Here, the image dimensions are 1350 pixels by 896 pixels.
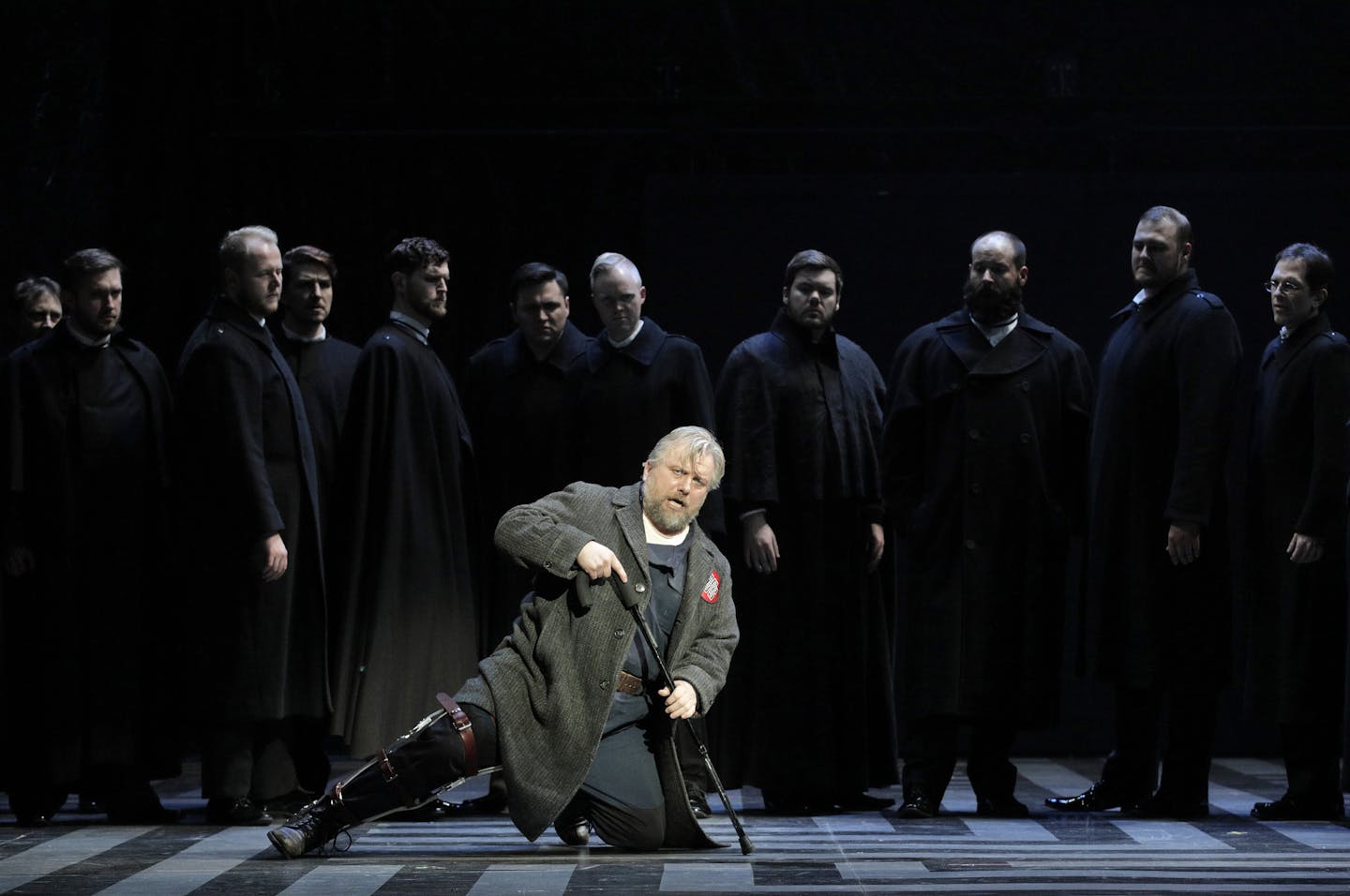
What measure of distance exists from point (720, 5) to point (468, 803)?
11.5 feet

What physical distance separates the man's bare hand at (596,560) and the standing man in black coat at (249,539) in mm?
1407

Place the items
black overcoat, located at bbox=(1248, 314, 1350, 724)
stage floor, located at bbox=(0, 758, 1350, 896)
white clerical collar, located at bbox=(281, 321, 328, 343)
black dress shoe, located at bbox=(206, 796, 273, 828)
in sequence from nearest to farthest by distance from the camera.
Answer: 1. stage floor, located at bbox=(0, 758, 1350, 896)
2. black dress shoe, located at bbox=(206, 796, 273, 828)
3. black overcoat, located at bbox=(1248, 314, 1350, 724)
4. white clerical collar, located at bbox=(281, 321, 328, 343)

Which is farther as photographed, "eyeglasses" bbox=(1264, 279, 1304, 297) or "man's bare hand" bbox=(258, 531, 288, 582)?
"eyeglasses" bbox=(1264, 279, 1304, 297)

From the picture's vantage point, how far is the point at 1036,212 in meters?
8.12

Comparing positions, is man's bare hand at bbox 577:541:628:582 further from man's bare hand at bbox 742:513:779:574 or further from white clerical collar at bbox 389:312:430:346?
white clerical collar at bbox 389:312:430:346

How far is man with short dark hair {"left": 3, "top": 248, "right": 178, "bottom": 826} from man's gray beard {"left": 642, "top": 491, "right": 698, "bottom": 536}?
1883mm

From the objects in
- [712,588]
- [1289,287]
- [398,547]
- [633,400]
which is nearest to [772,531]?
[633,400]

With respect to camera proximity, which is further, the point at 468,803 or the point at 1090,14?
the point at 1090,14

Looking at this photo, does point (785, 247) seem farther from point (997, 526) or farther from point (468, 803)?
point (468, 803)

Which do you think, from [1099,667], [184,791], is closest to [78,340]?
[184,791]

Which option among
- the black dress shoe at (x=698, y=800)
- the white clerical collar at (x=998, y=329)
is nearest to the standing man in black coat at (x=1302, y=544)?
the white clerical collar at (x=998, y=329)

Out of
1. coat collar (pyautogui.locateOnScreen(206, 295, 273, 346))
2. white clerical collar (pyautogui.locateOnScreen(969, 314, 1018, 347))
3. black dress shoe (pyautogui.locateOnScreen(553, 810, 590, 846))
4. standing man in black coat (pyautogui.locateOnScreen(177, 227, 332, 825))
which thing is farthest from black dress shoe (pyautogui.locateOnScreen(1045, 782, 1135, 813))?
coat collar (pyautogui.locateOnScreen(206, 295, 273, 346))

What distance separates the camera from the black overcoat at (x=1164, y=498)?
6160 millimetres

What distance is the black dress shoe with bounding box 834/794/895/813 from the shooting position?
21.2 ft
